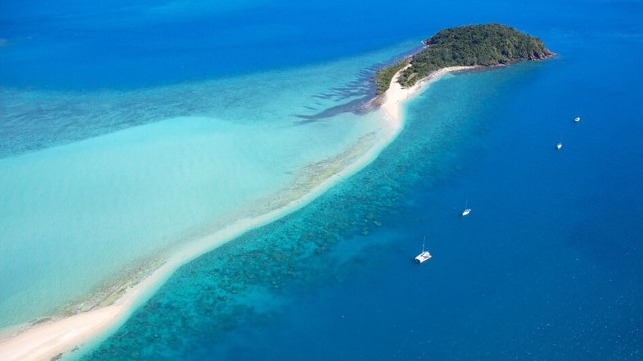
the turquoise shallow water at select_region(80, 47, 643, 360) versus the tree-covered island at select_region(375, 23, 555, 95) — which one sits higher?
the tree-covered island at select_region(375, 23, 555, 95)

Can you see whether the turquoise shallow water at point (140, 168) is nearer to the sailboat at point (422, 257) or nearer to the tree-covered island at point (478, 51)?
the tree-covered island at point (478, 51)

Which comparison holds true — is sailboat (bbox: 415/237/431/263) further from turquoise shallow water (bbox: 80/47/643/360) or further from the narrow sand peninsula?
the narrow sand peninsula

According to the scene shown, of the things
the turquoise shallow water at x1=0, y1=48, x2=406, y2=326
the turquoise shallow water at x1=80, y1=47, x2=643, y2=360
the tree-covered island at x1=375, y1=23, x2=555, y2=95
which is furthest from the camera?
the tree-covered island at x1=375, y1=23, x2=555, y2=95

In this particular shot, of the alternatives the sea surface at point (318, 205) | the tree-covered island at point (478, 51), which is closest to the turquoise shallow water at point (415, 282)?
the sea surface at point (318, 205)

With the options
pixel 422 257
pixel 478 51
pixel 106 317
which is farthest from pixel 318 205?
pixel 478 51

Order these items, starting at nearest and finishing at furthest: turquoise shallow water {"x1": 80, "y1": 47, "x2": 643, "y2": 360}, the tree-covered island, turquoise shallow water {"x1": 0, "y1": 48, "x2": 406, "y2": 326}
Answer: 1. turquoise shallow water {"x1": 80, "y1": 47, "x2": 643, "y2": 360}
2. turquoise shallow water {"x1": 0, "y1": 48, "x2": 406, "y2": 326}
3. the tree-covered island

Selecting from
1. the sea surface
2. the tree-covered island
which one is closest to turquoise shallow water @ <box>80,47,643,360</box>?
the sea surface

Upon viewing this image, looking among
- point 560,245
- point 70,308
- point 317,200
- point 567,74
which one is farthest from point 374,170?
point 567,74
